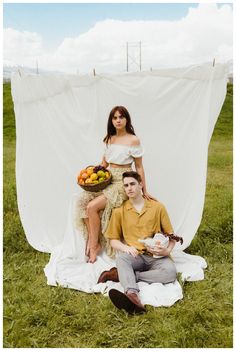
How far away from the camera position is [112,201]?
4.05 meters

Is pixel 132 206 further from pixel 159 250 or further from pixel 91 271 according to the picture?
pixel 91 271

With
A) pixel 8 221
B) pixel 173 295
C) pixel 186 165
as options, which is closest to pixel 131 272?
pixel 173 295

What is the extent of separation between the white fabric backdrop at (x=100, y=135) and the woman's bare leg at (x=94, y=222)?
0.12 metres

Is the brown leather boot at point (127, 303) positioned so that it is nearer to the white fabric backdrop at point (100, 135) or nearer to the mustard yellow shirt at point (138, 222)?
the mustard yellow shirt at point (138, 222)

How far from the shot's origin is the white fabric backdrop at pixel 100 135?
14.2 feet

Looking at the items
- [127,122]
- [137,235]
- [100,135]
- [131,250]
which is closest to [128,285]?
[131,250]

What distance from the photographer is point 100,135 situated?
4.77 meters

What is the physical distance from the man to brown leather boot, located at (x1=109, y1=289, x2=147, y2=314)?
11.7 inches

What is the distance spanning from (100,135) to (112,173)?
66 cm

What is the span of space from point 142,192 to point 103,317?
4.14ft

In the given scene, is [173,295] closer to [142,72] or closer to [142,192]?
[142,192]

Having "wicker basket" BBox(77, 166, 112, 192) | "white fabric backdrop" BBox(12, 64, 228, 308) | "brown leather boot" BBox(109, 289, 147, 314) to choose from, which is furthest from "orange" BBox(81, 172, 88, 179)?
"brown leather boot" BBox(109, 289, 147, 314)

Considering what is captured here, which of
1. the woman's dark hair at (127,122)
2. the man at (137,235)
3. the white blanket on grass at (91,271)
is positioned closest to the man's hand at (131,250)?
the man at (137,235)

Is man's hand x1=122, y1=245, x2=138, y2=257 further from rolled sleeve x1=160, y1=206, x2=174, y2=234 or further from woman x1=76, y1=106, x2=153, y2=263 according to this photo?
woman x1=76, y1=106, x2=153, y2=263
